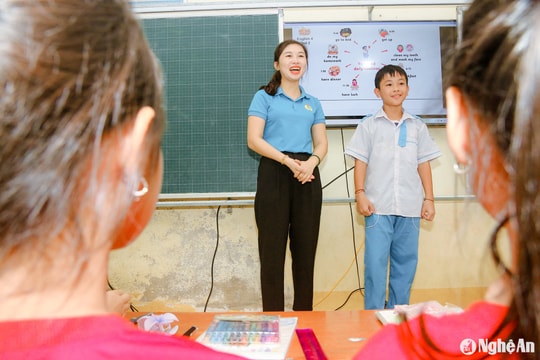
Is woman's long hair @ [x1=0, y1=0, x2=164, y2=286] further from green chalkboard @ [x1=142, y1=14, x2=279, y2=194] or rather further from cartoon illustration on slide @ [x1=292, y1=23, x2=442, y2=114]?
cartoon illustration on slide @ [x1=292, y1=23, x2=442, y2=114]

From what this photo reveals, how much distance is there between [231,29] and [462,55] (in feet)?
8.54

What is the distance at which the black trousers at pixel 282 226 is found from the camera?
7.48ft

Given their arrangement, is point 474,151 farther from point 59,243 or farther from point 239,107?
point 239,107

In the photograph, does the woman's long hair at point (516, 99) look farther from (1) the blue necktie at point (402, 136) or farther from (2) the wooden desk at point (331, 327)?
(1) the blue necktie at point (402, 136)

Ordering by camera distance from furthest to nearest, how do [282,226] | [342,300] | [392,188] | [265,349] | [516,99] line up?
[342,300] < [392,188] < [282,226] < [265,349] < [516,99]

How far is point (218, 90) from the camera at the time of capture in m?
Answer: 2.84

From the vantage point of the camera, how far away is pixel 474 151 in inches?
17.6

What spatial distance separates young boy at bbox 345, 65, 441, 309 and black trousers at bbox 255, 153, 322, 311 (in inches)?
13.0

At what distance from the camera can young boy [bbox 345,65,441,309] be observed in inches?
93.6

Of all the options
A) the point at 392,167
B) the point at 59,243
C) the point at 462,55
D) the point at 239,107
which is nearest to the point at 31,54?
the point at 59,243

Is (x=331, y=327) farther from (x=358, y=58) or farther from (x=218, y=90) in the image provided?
(x=358, y=58)

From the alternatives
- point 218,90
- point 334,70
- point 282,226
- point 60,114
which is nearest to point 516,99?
point 60,114

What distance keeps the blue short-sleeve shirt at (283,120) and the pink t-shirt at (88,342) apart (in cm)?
197

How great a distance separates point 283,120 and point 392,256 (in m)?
0.98
